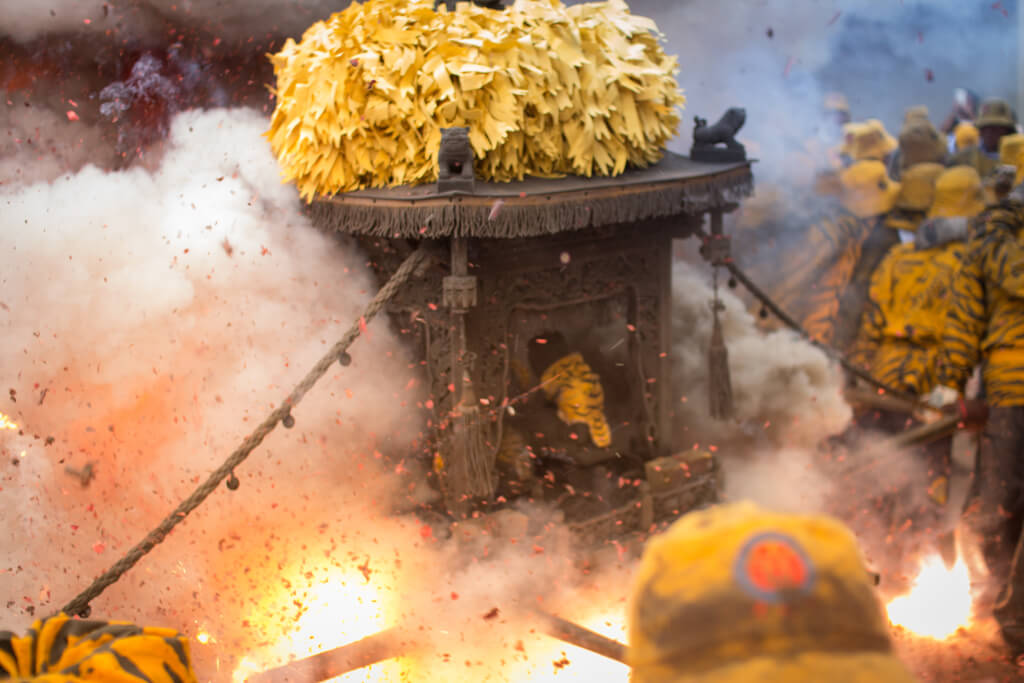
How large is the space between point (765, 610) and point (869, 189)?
5793mm

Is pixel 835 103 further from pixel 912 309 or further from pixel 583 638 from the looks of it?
pixel 583 638

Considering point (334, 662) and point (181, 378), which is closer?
point (334, 662)

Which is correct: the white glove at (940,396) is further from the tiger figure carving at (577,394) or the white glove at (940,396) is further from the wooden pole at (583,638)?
the wooden pole at (583,638)

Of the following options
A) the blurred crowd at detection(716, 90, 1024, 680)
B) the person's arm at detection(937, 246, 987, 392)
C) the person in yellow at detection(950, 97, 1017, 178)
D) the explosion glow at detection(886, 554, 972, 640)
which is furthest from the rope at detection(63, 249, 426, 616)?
the person in yellow at detection(950, 97, 1017, 178)

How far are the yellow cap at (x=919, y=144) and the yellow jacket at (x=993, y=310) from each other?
190cm

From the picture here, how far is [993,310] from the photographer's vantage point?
449 centimetres

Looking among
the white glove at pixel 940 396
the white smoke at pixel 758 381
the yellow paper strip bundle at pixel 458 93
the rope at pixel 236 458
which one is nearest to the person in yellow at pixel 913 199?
the white smoke at pixel 758 381

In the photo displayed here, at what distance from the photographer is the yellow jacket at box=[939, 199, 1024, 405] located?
14.2 feet

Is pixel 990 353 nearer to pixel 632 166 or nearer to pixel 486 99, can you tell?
pixel 632 166

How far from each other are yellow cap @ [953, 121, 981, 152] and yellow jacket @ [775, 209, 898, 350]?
3.90 feet

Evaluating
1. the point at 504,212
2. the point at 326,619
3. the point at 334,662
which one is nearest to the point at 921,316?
the point at 504,212

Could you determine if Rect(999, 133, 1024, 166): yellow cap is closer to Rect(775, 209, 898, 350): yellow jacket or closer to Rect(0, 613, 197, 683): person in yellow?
Rect(775, 209, 898, 350): yellow jacket

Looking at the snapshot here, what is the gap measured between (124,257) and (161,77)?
1310 millimetres

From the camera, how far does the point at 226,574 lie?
4.20 metres
